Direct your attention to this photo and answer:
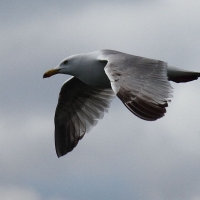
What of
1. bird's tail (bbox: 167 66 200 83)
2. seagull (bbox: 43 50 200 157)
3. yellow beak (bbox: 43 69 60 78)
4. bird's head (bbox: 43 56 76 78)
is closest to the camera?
seagull (bbox: 43 50 200 157)

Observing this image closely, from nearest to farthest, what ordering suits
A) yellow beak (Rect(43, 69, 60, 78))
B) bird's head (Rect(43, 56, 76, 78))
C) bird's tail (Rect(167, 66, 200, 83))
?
1. bird's tail (Rect(167, 66, 200, 83))
2. bird's head (Rect(43, 56, 76, 78))
3. yellow beak (Rect(43, 69, 60, 78))

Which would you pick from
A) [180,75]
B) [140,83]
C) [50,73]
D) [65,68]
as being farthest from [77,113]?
[140,83]

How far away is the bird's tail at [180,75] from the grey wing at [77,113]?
2.10m

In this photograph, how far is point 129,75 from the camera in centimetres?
1154

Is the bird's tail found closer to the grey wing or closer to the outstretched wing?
the outstretched wing

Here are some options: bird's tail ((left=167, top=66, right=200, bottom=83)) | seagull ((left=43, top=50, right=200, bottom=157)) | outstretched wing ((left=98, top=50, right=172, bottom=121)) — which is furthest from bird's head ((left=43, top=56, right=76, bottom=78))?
bird's tail ((left=167, top=66, right=200, bottom=83))

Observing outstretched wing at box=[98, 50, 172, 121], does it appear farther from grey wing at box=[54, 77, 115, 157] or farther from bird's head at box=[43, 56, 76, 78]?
grey wing at box=[54, 77, 115, 157]

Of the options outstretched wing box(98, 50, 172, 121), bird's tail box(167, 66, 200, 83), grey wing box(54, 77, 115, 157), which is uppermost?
outstretched wing box(98, 50, 172, 121)

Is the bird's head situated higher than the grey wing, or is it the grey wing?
the bird's head

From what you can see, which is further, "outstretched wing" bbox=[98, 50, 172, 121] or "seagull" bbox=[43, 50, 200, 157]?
"seagull" bbox=[43, 50, 200, 157]

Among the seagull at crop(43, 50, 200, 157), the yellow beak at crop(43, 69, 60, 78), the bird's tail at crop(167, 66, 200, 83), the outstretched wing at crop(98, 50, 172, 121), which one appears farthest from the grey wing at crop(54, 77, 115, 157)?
the bird's tail at crop(167, 66, 200, 83)

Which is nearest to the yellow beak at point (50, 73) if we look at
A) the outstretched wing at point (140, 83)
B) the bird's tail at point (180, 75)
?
the outstretched wing at point (140, 83)

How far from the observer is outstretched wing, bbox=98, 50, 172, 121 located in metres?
10.2

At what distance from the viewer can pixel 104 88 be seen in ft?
44.1
